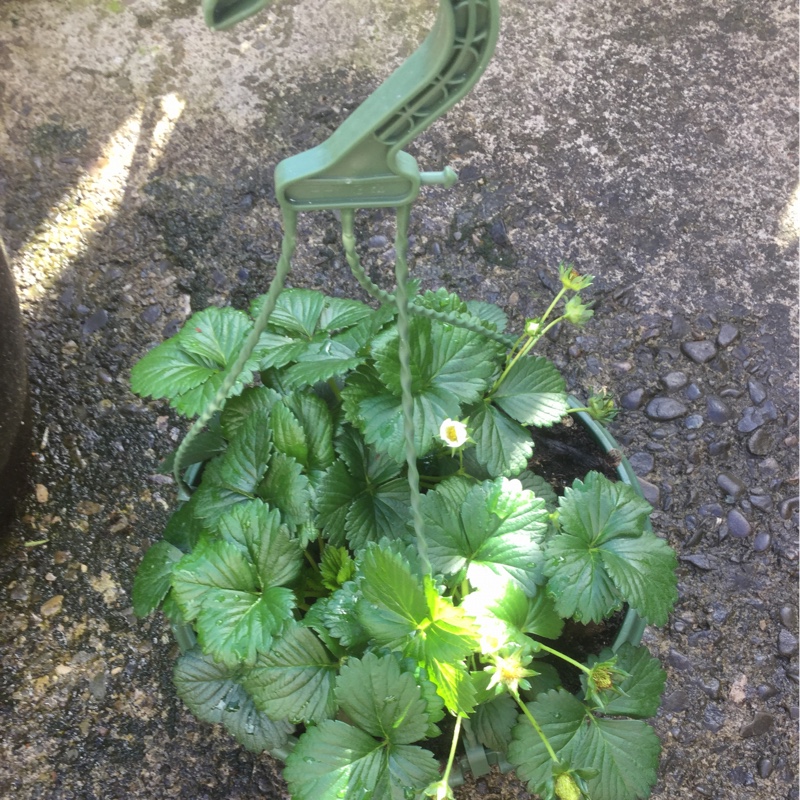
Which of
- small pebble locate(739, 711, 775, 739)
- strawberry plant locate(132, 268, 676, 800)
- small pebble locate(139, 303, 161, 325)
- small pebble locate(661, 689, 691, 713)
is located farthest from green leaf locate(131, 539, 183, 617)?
small pebble locate(739, 711, 775, 739)

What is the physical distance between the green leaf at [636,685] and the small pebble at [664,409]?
0.71m

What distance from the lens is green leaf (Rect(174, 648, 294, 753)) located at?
887 mm

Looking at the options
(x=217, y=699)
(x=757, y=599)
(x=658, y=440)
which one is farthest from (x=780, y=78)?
(x=217, y=699)

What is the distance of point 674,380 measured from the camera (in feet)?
4.99

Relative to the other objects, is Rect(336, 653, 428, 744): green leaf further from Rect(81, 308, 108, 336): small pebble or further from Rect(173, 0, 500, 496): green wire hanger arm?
Rect(81, 308, 108, 336): small pebble

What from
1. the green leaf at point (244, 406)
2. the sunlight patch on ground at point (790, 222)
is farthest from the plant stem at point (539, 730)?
the sunlight patch on ground at point (790, 222)

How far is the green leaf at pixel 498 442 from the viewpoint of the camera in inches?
35.5

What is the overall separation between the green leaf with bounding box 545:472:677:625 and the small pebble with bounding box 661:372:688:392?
2.25ft

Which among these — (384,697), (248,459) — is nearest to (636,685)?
(384,697)

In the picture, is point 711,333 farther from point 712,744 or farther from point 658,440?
point 712,744

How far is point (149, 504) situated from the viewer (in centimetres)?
143

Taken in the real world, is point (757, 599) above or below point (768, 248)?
below

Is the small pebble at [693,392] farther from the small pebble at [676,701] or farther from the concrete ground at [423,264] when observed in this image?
the small pebble at [676,701]

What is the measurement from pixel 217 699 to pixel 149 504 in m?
0.60
